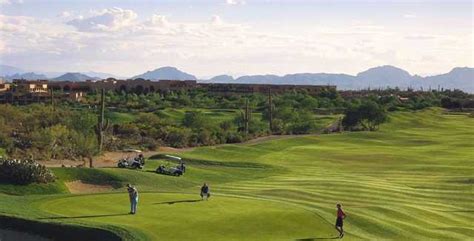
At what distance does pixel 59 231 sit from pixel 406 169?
4646 centimetres

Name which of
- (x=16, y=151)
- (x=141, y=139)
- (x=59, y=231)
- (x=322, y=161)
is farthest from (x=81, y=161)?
(x=59, y=231)

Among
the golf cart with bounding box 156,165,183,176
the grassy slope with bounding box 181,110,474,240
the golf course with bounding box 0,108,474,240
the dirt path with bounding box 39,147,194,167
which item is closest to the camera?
the golf course with bounding box 0,108,474,240

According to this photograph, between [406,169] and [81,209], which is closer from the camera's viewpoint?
[81,209]

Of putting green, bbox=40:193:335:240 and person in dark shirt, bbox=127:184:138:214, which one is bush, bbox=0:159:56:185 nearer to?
putting green, bbox=40:193:335:240

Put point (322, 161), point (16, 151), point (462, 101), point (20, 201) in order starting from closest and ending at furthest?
point (20, 201), point (16, 151), point (322, 161), point (462, 101)

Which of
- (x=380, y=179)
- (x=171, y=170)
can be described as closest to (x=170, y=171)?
(x=171, y=170)

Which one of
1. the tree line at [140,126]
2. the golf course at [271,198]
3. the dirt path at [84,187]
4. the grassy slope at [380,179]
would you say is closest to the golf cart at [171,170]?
the golf course at [271,198]

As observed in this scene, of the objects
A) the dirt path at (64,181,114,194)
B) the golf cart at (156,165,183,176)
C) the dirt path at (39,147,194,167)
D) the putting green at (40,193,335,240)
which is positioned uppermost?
the putting green at (40,193,335,240)

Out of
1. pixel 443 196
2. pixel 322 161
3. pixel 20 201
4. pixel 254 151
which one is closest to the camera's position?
pixel 20 201

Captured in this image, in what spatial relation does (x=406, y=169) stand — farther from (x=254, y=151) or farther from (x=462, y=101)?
(x=462, y=101)

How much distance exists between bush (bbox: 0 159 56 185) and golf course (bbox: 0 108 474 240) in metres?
0.67

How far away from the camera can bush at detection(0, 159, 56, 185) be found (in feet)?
136

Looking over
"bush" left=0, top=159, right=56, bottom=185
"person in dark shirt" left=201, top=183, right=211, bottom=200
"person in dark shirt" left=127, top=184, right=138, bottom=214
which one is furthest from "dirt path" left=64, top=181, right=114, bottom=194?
"person in dark shirt" left=127, top=184, right=138, bottom=214

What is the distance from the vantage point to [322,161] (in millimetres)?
75125
